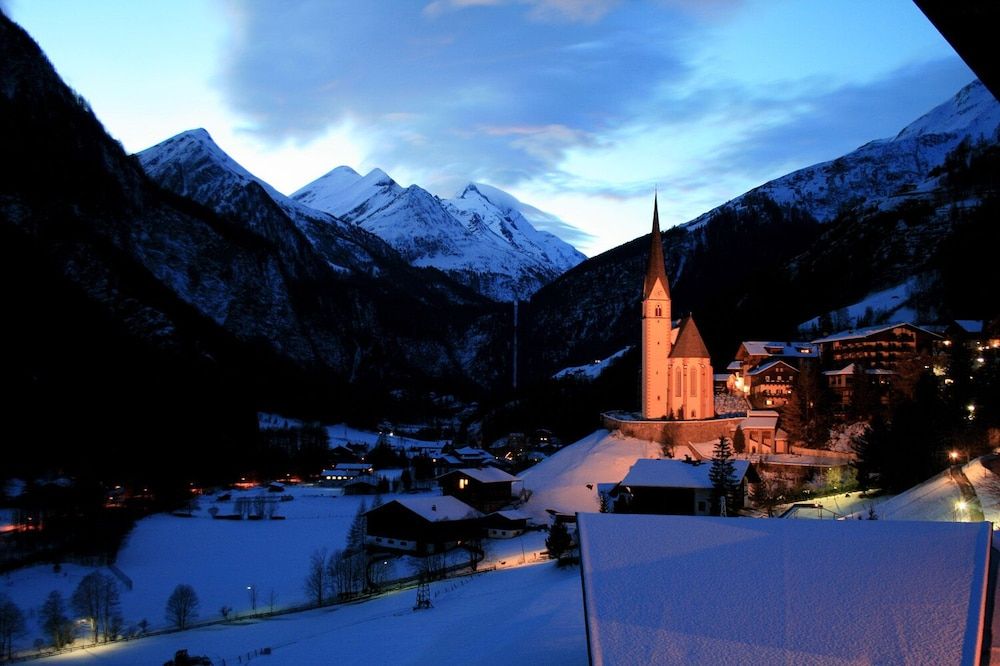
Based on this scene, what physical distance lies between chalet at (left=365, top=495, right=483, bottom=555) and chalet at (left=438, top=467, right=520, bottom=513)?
5.02 m

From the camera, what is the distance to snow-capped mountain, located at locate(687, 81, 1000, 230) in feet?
566

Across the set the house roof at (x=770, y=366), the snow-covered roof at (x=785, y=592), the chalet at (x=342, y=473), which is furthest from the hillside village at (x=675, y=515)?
the chalet at (x=342, y=473)

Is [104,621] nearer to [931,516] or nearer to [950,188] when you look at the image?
[931,516]

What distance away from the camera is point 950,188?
103 metres

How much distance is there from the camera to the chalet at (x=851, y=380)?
2126 inches

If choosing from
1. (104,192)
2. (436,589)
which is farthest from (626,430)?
(104,192)

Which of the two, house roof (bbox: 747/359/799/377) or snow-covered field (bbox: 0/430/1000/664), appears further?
house roof (bbox: 747/359/799/377)

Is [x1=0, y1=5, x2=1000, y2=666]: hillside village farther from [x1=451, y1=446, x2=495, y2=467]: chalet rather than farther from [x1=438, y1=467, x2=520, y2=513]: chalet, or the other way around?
[x1=451, y1=446, x2=495, y2=467]: chalet

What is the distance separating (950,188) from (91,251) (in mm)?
115606

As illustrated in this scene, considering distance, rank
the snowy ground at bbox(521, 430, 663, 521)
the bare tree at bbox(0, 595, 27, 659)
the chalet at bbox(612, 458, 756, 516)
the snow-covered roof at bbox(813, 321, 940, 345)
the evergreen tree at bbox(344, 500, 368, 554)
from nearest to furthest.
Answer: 1. the bare tree at bbox(0, 595, 27, 659)
2. the chalet at bbox(612, 458, 756, 516)
3. the evergreen tree at bbox(344, 500, 368, 554)
4. the snowy ground at bbox(521, 430, 663, 521)
5. the snow-covered roof at bbox(813, 321, 940, 345)

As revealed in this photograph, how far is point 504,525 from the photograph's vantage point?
46.2 meters

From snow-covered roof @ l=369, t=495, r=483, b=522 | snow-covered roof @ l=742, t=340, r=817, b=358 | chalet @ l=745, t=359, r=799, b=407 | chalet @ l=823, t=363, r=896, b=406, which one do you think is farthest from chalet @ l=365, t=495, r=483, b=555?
snow-covered roof @ l=742, t=340, r=817, b=358

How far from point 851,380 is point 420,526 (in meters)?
33.1

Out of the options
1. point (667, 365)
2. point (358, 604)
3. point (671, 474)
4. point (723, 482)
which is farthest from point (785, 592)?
point (667, 365)
